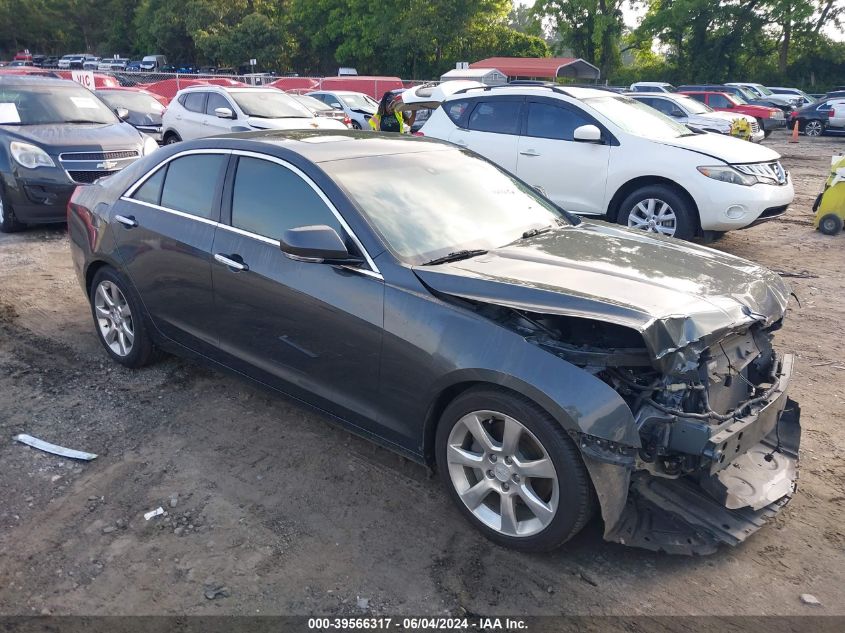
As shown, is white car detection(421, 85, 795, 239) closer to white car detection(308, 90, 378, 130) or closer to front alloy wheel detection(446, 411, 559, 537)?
front alloy wheel detection(446, 411, 559, 537)

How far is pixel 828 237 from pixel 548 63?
28.5 metres

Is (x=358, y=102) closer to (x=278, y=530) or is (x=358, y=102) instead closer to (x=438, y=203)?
(x=438, y=203)

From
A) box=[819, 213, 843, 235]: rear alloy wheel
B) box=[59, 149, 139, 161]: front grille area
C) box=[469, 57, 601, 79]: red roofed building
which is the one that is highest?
box=[469, 57, 601, 79]: red roofed building

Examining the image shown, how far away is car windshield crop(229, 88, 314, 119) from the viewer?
1296 centimetres

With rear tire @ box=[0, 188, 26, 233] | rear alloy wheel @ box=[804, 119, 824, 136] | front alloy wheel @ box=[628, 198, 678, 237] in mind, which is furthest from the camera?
rear alloy wheel @ box=[804, 119, 824, 136]

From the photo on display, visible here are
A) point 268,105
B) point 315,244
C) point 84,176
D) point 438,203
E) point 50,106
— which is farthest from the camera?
point 268,105

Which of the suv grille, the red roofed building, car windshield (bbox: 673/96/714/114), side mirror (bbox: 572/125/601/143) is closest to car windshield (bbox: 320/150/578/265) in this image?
side mirror (bbox: 572/125/601/143)

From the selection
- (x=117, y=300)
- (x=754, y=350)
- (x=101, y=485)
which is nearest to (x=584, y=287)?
(x=754, y=350)

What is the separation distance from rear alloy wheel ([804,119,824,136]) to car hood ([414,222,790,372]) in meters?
26.6

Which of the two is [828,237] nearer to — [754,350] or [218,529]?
[754,350]

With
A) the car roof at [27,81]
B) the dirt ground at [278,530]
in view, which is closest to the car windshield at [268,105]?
the car roof at [27,81]

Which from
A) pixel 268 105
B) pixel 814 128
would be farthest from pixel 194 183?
pixel 814 128

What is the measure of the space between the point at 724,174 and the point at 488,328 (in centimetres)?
568

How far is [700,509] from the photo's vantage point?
3.06 metres
